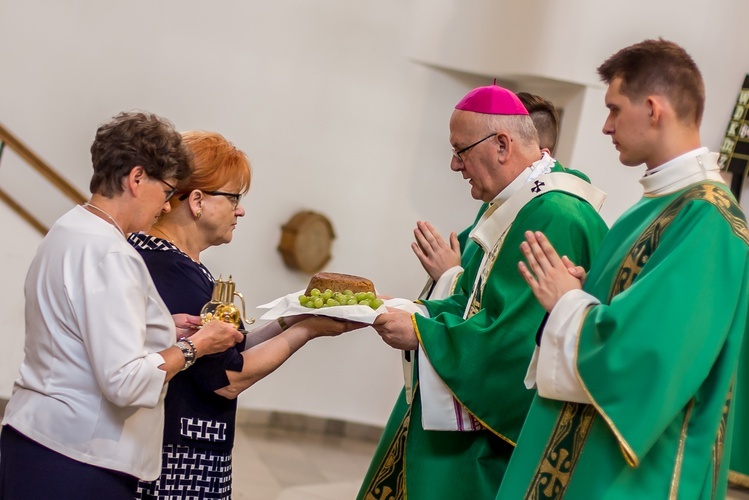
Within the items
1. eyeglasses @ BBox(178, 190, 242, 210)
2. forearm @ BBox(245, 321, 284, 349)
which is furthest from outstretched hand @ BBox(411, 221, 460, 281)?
eyeglasses @ BBox(178, 190, 242, 210)

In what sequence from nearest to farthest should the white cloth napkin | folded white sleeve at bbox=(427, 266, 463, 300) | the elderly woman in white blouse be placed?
the elderly woman in white blouse < the white cloth napkin < folded white sleeve at bbox=(427, 266, 463, 300)

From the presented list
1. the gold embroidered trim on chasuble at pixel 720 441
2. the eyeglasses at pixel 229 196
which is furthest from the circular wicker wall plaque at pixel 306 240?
the gold embroidered trim on chasuble at pixel 720 441

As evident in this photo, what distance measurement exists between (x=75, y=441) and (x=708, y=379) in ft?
5.06

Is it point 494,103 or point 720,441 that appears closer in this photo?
point 720,441

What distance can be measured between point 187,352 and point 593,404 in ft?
3.40

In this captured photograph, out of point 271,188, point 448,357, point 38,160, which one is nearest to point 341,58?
point 271,188

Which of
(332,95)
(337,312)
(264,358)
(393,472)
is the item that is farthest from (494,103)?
(332,95)

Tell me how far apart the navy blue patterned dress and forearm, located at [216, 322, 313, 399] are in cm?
3

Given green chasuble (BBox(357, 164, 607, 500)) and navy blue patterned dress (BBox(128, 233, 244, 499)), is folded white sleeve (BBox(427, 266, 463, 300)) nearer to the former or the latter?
green chasuble (BBox(357, 164, 607, 500))

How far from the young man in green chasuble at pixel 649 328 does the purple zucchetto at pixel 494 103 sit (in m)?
0.80

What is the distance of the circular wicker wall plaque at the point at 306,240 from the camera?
7402 millimetres

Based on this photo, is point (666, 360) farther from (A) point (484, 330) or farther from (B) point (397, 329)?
(B) point (397, 329)

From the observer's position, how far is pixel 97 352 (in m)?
2.24

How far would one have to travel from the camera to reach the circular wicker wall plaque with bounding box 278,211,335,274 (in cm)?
740
